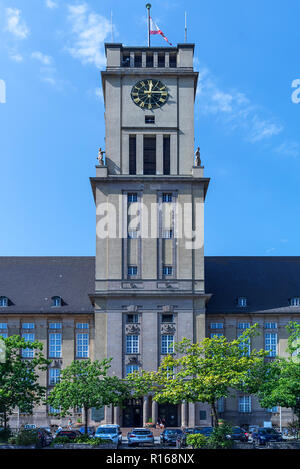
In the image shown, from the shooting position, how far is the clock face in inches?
3034

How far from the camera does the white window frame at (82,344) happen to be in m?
77.0

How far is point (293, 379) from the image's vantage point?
183ft

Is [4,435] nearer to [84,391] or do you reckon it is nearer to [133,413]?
[84,391]

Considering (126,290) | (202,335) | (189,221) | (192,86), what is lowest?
(202,335)

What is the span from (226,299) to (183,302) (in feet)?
29.0

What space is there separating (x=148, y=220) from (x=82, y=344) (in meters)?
15.3

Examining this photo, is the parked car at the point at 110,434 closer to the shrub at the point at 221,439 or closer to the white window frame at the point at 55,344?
the shrub at the point at 221,439

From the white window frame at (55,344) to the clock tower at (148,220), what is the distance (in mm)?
6723

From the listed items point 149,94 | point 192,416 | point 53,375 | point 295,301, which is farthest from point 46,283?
point 295,301

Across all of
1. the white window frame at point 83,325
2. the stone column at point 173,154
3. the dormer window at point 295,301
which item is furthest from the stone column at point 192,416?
the stone column at point 173,154
